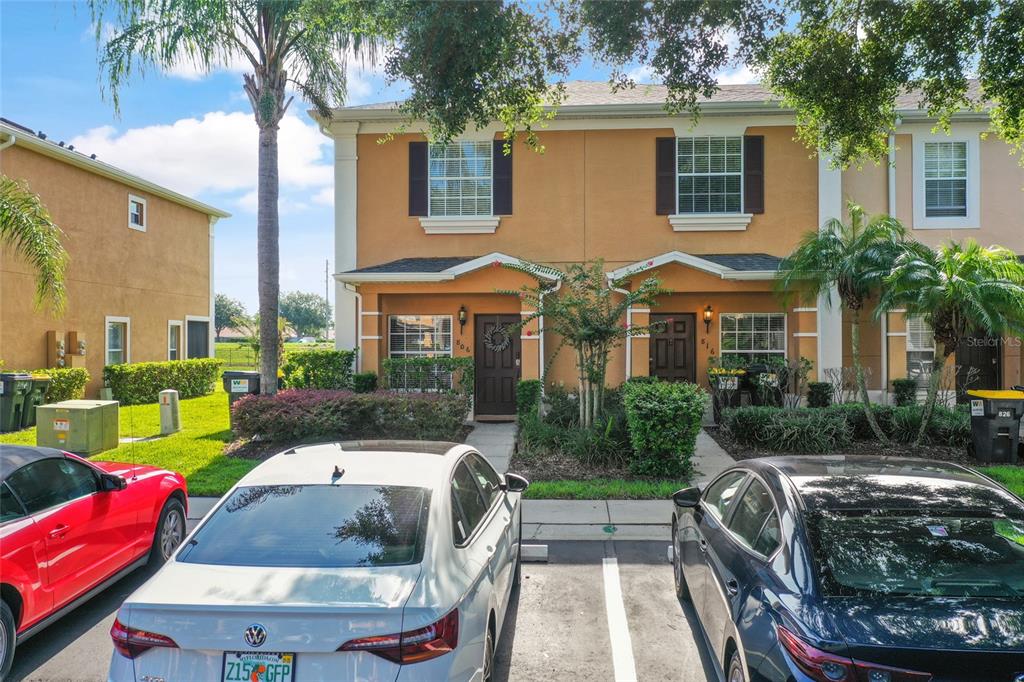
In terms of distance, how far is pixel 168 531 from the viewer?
5688 mm

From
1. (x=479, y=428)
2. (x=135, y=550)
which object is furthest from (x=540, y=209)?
(x=135, y=550)

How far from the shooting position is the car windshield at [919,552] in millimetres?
2676

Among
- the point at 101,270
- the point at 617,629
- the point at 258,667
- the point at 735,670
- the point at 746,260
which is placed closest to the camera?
the point at 258,667

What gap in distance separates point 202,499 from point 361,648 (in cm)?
611

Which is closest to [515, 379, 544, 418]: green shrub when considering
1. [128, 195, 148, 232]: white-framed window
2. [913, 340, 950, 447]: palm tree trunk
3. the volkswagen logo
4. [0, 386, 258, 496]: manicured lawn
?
[0, 386, 258, 496]: manicured lawn

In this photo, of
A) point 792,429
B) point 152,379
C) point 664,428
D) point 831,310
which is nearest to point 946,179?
point 831,310

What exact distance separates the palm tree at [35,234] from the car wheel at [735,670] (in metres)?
11.5

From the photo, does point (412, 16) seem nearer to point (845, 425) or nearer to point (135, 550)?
point (135, 550)

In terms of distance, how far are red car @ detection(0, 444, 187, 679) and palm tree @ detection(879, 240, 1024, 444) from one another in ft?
32.3

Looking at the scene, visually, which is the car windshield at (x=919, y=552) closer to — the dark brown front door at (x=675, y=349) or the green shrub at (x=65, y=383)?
the dark brown front door at (x=675, y=349)

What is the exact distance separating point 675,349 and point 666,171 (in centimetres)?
397

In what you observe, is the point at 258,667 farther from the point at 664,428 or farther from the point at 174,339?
the point at 174,339

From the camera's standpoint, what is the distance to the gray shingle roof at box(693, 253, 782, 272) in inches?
494

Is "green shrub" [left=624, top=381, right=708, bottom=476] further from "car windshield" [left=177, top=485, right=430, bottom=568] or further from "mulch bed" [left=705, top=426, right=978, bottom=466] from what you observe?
"car windshield" [left=177, top=485, right=430, bottom=568]
